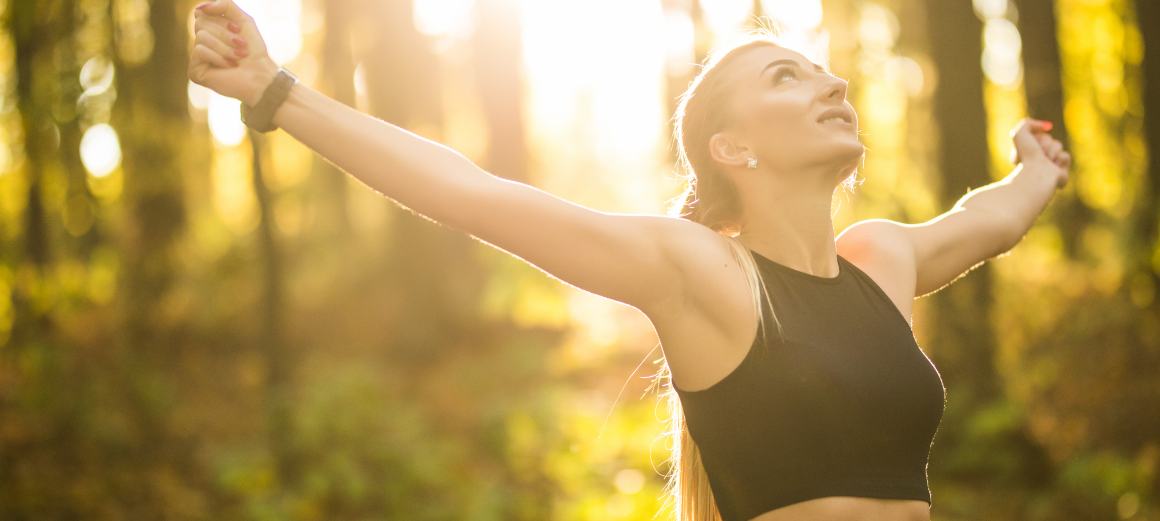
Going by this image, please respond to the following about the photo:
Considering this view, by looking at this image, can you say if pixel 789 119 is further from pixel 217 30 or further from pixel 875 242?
pixel 217 30

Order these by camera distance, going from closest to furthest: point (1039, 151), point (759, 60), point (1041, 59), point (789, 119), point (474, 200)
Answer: point (474, 200)
point (789, 119)
point (759, 60)
point (1039, 151)
point (1041, 59)

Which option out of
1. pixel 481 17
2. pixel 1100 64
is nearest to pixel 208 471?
pixel 481 17

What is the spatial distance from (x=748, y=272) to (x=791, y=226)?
25cm

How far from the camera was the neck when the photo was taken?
271 centimetres

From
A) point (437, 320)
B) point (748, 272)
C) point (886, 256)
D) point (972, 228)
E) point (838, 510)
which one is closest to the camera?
point (838, 510)

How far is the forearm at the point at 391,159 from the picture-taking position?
234 cm

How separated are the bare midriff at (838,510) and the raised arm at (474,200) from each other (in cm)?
58

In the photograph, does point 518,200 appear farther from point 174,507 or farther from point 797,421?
point 174,507

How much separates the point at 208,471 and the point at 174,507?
0.88 m

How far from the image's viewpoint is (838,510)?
96.0 inches

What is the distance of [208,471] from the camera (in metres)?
10.4

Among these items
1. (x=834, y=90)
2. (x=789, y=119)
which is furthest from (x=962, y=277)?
(x=789, y=119)

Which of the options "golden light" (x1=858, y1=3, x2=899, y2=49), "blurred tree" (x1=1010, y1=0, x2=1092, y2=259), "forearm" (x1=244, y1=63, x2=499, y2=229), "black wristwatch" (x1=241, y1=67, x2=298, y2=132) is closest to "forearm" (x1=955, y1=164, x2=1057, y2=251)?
"forearm" (x1=244, y1=63, x2=499, y2=229)

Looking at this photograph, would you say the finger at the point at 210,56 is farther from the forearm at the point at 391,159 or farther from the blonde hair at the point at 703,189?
the blonde hair at the point at 703,189
